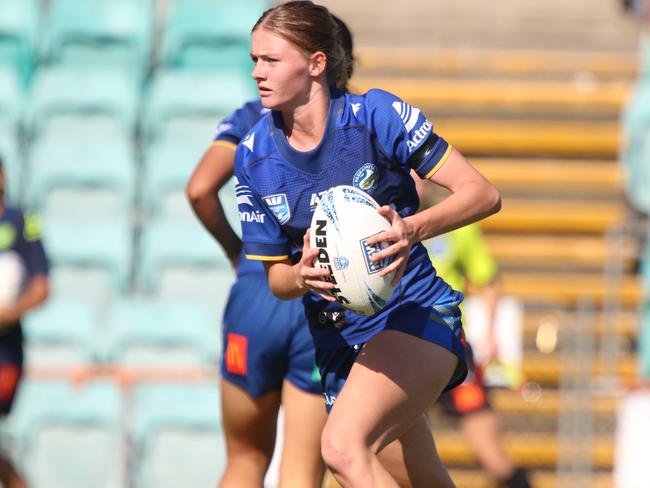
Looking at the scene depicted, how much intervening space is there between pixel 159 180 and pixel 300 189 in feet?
20.3

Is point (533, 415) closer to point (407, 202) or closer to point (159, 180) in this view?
point (159, 180)

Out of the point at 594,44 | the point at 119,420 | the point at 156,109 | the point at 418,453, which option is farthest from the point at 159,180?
the point at 418,453

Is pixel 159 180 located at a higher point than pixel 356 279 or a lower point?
lower

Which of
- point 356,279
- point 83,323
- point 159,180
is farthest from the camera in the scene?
point 159,180

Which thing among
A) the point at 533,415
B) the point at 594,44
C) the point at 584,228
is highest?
the point at 594,44

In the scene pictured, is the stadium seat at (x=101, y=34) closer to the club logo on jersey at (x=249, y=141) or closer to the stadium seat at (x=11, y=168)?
the stadium seat at (x=11, y=168)

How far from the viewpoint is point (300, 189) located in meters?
4.21

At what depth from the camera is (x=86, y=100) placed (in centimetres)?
1109

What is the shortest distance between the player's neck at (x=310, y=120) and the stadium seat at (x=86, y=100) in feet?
22.7

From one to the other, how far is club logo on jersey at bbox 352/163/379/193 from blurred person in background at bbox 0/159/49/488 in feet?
13.2

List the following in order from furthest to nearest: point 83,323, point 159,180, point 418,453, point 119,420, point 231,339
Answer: point 159,180 < point 83,323 < point 119,420 < point 231,339 < point 418,453

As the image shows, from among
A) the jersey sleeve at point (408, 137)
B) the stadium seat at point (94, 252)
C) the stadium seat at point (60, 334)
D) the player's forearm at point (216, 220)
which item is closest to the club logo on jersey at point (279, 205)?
the jersey sleeve at point (408, 137)

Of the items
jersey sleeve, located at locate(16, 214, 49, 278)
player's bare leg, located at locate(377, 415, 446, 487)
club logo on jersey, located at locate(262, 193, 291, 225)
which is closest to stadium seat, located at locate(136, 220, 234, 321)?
jersey sleeve, located at locate(16, 214, 49, 278)

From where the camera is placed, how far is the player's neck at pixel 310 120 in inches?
166
